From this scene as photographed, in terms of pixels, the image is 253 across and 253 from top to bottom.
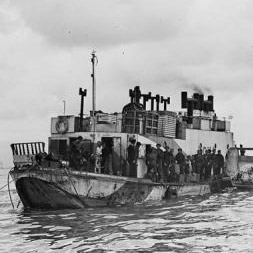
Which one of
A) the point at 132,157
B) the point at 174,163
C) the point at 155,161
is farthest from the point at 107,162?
the point at 174,163

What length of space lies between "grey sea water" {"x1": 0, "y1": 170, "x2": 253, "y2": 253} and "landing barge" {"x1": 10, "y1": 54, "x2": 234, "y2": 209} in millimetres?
640

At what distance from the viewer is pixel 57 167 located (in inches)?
706

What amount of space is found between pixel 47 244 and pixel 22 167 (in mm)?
6687

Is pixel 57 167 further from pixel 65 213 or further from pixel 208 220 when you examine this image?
pixel 208 220

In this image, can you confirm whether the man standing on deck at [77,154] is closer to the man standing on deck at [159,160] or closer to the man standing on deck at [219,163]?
the man standing on deck at [159,160]

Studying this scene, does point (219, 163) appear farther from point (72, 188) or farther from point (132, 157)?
point (72, 188)

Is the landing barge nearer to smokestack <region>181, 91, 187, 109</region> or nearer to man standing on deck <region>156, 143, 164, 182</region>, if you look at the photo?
man standing on deck <region>156, 143, 164, 182</region>

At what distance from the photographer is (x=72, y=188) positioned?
1770cm

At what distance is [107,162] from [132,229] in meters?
6.32

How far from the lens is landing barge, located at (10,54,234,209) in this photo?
17.9m

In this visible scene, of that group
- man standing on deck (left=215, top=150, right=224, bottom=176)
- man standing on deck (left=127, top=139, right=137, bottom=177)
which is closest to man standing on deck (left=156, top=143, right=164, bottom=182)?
man standing on deck (left=127, top=139, right=137, bottom=177)

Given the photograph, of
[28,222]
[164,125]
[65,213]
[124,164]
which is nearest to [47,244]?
[28,222]

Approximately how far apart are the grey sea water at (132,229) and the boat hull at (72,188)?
0.47m

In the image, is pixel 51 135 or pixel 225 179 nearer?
pixel 51 135
